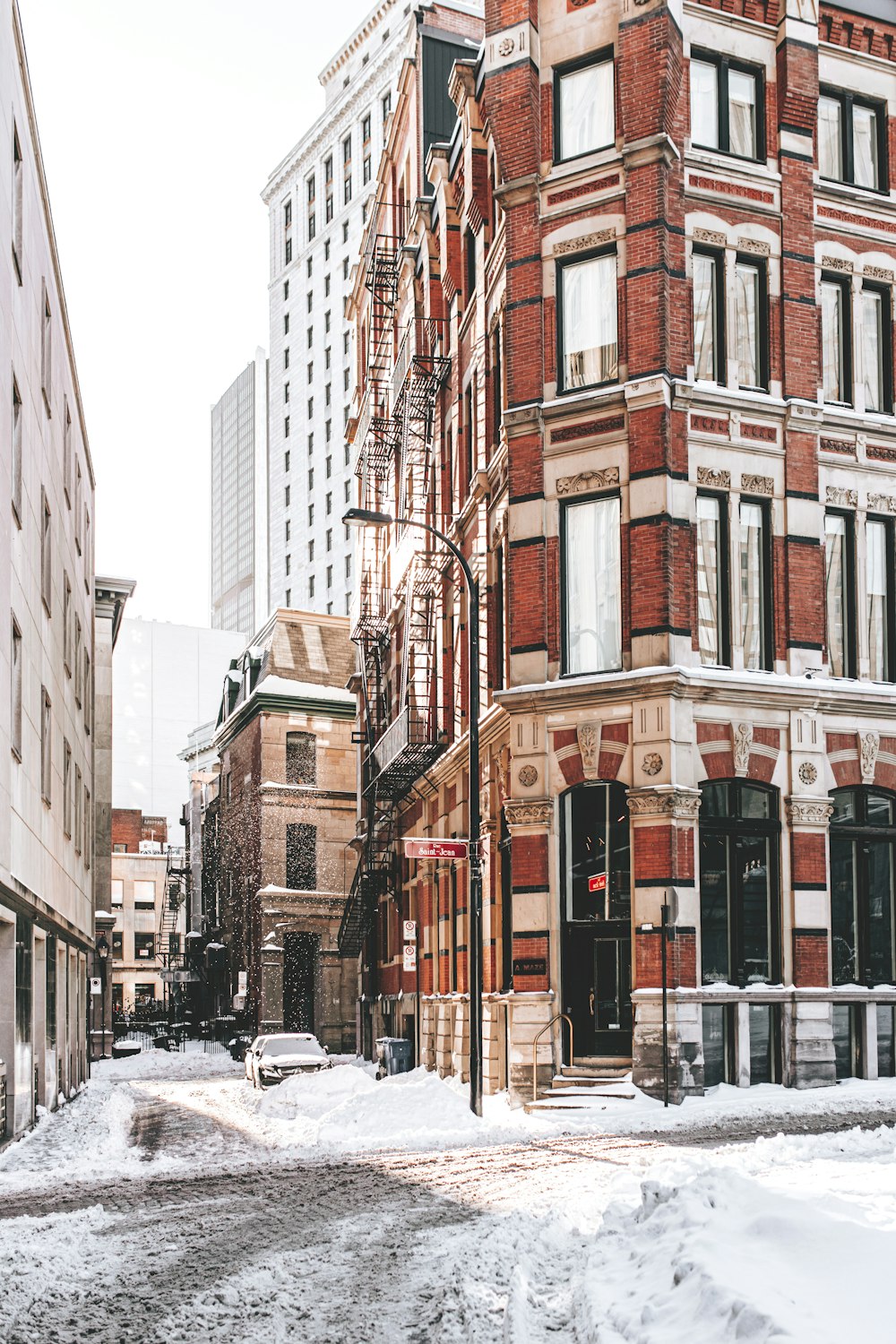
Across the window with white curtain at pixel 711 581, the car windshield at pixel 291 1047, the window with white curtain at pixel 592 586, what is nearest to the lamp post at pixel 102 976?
the car windshield at pixel 291 1047

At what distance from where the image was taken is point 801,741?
27.7 metres

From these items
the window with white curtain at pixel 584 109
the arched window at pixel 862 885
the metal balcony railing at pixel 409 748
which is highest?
the window with white curtain at pixel 584 109

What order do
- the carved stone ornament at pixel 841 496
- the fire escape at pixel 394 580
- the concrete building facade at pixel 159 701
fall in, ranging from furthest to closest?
the concrete building facade at pixel 159 701, the fire escape at pixel 394 580, the carved stone ornament at pixel 841 496

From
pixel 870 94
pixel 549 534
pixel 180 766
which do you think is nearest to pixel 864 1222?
pixel 549 534

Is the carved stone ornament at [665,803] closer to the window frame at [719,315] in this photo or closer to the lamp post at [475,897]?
the lamp post at [475,897]

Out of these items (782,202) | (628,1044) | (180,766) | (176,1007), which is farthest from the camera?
(180,766)

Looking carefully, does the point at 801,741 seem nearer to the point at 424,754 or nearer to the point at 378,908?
the point at 424,754

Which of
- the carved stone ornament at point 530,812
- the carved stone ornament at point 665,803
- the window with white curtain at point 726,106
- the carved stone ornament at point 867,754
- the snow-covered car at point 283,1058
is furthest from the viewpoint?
the snow-covered car at point 283,1058

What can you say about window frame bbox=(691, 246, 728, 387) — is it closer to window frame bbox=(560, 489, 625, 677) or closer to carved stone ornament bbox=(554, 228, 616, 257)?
carved stone ornament bbox=(554, 228, 616, 257)

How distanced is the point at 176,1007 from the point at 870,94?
211ft

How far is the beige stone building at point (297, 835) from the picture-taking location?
2243 inches

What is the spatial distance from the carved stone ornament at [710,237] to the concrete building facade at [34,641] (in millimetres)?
12044

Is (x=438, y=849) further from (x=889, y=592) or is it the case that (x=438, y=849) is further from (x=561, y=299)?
(x=889, y=592)

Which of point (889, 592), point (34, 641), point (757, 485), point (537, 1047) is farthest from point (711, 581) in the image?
point (34, 641)
